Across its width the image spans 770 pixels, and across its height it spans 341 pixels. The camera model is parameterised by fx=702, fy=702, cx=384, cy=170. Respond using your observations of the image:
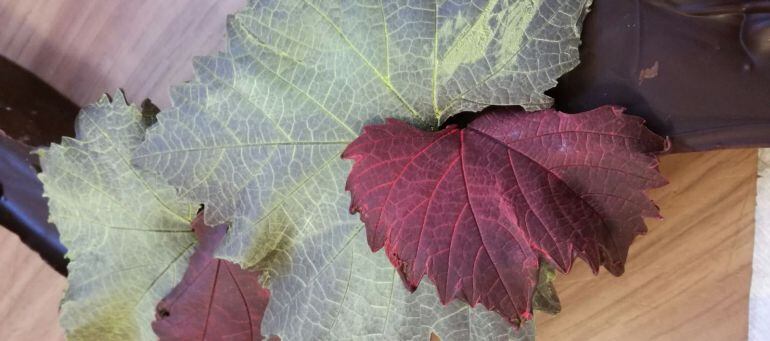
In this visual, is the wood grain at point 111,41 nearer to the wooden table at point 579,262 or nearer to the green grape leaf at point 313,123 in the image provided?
the wooden table at point 579,262

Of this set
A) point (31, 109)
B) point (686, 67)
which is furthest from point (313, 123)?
point (31, 109)

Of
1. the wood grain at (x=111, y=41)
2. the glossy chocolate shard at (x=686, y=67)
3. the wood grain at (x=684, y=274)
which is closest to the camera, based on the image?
the glossy chocolate shard at (x=686, y=67)

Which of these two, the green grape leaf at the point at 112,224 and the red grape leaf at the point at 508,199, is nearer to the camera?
the red grape leaf at the point at 508,199

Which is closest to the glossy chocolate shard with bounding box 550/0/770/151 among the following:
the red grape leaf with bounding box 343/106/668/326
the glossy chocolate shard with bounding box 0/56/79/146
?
the red grape leaf with bounding box 343/106/668/326

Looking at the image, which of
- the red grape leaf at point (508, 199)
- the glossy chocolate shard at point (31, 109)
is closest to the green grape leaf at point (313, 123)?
the red grape leaf at point (508, 199)

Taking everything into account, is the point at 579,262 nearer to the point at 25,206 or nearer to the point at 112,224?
the point at 112,224
